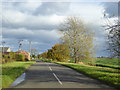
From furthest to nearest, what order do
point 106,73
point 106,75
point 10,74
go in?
point 106,73 → point 10,74 → point 106,75

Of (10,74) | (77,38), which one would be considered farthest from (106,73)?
(77,38)

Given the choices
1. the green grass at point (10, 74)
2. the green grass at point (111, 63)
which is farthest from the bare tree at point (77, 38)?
the green grass at point (10, 74)

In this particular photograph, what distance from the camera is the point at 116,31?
1151 cm

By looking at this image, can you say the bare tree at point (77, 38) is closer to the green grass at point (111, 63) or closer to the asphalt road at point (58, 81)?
the green grass at point (111, 63)

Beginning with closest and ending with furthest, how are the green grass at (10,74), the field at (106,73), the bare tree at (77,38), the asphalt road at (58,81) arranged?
the asphalt road at (58,81) → the green grass at (10,74) → the field at (106,73) → the bare tree at (77,38)

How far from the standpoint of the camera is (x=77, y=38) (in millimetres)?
35594

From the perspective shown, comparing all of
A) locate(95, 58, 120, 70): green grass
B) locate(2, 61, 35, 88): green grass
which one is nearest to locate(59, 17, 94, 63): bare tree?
locate(95, 58, 120, 70): green grass

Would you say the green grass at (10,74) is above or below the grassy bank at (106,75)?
above

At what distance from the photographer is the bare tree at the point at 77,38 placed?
115ft

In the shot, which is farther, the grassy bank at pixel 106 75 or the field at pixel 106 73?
the field at pixel 106 73

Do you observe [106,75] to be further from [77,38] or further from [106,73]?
[77,38]

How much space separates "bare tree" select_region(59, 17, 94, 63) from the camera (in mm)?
35156

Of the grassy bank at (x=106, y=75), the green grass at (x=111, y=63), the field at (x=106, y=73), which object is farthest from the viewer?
the green grass at (x=111, y=63)

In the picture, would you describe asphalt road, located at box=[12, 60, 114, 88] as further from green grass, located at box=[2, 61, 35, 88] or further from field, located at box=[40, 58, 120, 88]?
green grass, located at box=[2, 61, 35, 88]
